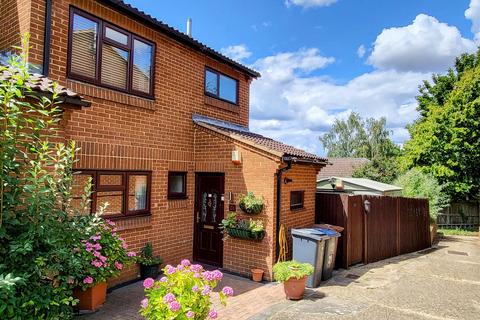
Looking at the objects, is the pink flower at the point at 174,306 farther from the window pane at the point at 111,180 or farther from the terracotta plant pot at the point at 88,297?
the window pane at the point at 111,180

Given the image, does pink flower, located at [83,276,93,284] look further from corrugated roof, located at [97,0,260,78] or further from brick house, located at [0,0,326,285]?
corrugated roof, located at [97,0,260,78]

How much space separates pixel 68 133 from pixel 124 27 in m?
2.67

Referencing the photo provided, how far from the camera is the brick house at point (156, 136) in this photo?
5.94m

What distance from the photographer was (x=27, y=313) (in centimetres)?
345

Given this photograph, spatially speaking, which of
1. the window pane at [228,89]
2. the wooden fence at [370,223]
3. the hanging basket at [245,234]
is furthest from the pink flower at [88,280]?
the wooden fence at [370,223]

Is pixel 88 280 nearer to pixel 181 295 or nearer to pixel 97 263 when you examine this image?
pixel 97 263

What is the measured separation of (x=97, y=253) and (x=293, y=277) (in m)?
3.55

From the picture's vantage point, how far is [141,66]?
24.1 feet

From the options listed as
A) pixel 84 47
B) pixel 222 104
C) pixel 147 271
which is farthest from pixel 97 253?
pixel 222 104

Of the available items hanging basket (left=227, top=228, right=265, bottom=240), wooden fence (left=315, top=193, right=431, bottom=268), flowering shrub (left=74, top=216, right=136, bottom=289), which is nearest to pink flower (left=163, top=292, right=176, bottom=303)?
flowering shrub (left=74, top=216, right=136, bottom=289)

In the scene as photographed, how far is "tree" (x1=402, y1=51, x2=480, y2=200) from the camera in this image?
1847 cm

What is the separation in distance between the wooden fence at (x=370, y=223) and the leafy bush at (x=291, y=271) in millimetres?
3054

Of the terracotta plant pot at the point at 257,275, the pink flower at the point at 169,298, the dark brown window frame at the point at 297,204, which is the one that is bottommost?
the terracotta plant pot at the point at 257,275

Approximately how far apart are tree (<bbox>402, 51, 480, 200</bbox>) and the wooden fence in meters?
8.19
